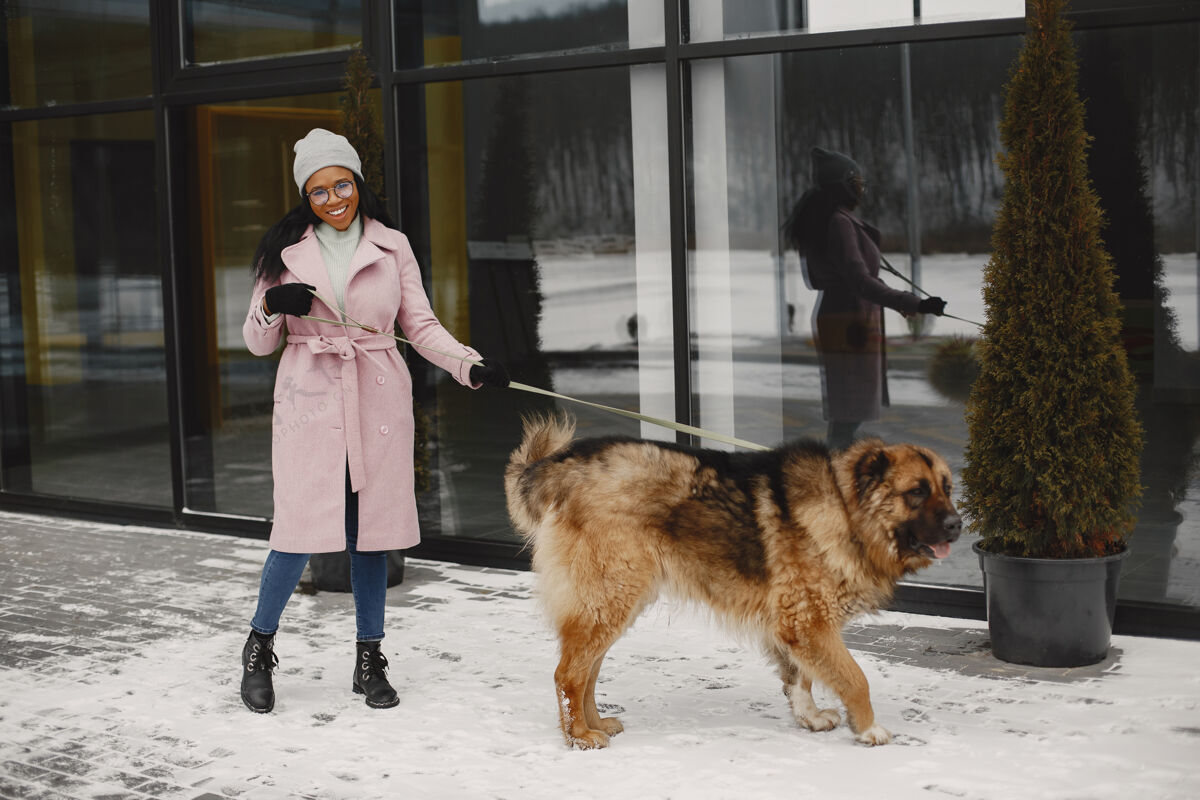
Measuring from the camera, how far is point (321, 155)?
5180mm

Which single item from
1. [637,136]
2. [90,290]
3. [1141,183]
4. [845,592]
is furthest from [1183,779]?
[90,290]

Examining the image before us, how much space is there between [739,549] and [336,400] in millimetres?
1685

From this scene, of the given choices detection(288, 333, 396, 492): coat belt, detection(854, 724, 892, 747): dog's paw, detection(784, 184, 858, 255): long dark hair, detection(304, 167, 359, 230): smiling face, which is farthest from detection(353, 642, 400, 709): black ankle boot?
detection(784, 184, 858, 255): long dark hair

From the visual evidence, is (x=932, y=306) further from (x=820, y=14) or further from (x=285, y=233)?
(x=285, y=233)

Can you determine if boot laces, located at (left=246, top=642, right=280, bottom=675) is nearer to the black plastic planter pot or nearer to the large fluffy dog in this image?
the large fluffy dog

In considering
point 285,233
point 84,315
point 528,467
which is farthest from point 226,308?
point 528,467

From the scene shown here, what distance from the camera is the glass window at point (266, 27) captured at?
8141mm

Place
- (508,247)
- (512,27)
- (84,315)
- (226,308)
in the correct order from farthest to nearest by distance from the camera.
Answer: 1. (84,315)
2. (226,308)
3. (508,247)
4. (512,27)

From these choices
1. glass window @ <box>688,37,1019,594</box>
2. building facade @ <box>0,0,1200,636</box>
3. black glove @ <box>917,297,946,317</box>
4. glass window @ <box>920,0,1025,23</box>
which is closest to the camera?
building facade @ <box>0,0,1200,636</box>

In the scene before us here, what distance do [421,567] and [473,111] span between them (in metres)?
2.68

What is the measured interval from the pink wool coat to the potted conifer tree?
7.41ft

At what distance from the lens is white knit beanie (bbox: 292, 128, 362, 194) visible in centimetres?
518

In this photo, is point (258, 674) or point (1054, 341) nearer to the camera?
point (258, 674)

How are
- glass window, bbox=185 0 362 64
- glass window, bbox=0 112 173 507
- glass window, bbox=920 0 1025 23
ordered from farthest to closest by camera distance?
glass window, bbox=0 112 173 507 < glass window, bbox=185 0 362 64 < glass window, bbox=920 0 1025 23
